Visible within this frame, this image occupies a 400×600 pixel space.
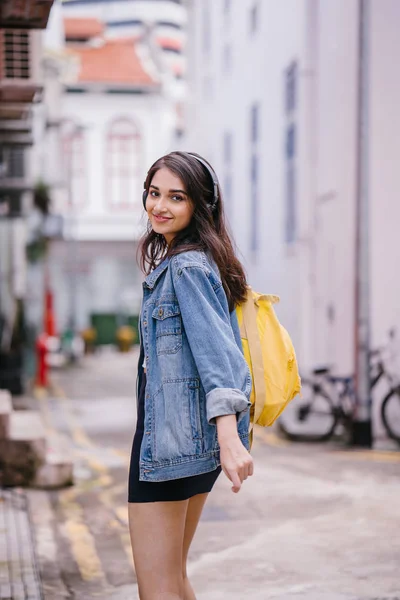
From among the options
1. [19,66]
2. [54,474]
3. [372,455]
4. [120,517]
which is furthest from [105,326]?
[120,517]

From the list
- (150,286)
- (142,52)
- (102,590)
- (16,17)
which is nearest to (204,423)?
(150,286)

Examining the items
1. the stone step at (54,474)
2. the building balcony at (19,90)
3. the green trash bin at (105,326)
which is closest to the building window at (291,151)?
the stone step at (54,474)

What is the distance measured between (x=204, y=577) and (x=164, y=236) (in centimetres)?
276

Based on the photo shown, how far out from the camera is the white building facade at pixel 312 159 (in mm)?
11203

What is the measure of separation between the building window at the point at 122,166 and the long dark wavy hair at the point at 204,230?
32370 millimetres

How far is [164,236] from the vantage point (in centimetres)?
354

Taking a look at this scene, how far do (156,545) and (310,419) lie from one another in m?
9.43

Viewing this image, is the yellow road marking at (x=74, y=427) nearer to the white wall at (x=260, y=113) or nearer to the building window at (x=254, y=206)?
the white wall at (x=260, y=113)

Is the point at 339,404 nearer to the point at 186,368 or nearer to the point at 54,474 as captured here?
the point at 54,474

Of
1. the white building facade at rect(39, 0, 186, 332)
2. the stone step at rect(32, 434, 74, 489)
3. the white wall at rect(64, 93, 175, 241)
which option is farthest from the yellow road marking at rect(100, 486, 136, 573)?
the white wall at rect(64, 93, 175, 241)

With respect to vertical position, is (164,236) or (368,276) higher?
(164,236)

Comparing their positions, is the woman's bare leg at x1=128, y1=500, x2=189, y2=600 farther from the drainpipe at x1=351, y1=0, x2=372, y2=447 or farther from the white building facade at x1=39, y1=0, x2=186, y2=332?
the white building facade at x1=39, y1=0, x2=186, y2=332

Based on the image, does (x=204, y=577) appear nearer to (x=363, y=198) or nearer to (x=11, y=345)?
(x=363, y=198)

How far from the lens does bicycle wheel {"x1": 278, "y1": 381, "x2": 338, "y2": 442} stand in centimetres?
1130
